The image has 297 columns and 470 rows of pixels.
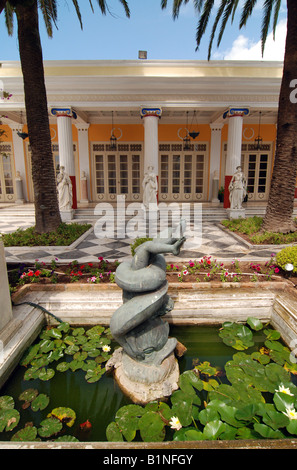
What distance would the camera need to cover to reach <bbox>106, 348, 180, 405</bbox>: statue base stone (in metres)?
2.24

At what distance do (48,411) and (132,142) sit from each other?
12.7m

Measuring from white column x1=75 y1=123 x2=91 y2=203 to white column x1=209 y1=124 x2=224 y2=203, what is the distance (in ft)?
19.7

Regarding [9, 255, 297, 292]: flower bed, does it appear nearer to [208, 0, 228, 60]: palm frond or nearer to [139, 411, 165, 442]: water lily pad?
[139, 411, 165, 442]: water lily pad

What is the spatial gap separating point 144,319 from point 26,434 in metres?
1.14

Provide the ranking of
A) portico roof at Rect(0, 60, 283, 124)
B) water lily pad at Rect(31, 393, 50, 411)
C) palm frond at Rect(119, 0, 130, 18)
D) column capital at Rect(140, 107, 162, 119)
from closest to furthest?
water lily pad at Rect(31, 393, 50, 411) < palm frond at Rect(119, 0, 130, 18) < portico roof at Rect(0, 60, 283, 124) < column capital at Rect(140, 107, 162, 119)

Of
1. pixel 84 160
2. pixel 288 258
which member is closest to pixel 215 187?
pixel 84 160

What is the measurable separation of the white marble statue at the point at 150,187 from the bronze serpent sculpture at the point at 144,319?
766 cm

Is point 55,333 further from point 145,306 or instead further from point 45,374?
point 145,306

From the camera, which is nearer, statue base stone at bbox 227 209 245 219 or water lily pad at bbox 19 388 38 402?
water lily pad at bbox 19 388 38 402

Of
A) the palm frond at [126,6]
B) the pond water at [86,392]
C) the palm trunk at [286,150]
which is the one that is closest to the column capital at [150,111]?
the palm frond at [126,6]

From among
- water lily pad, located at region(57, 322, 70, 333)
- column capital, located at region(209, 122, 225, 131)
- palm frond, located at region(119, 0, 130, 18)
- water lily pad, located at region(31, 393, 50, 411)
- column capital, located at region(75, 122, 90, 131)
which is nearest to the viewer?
water lily pad, located at region(31, 393, 50, 411)

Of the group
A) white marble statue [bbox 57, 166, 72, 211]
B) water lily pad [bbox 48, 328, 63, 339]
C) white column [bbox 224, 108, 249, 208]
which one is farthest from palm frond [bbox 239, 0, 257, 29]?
water lily pad [bbox 48, 328, 63, 339]

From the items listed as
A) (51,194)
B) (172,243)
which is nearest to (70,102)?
(51,194)

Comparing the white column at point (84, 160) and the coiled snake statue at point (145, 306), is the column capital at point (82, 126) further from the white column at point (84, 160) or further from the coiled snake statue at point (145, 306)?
the coiled snake statue at point (145, 306)
